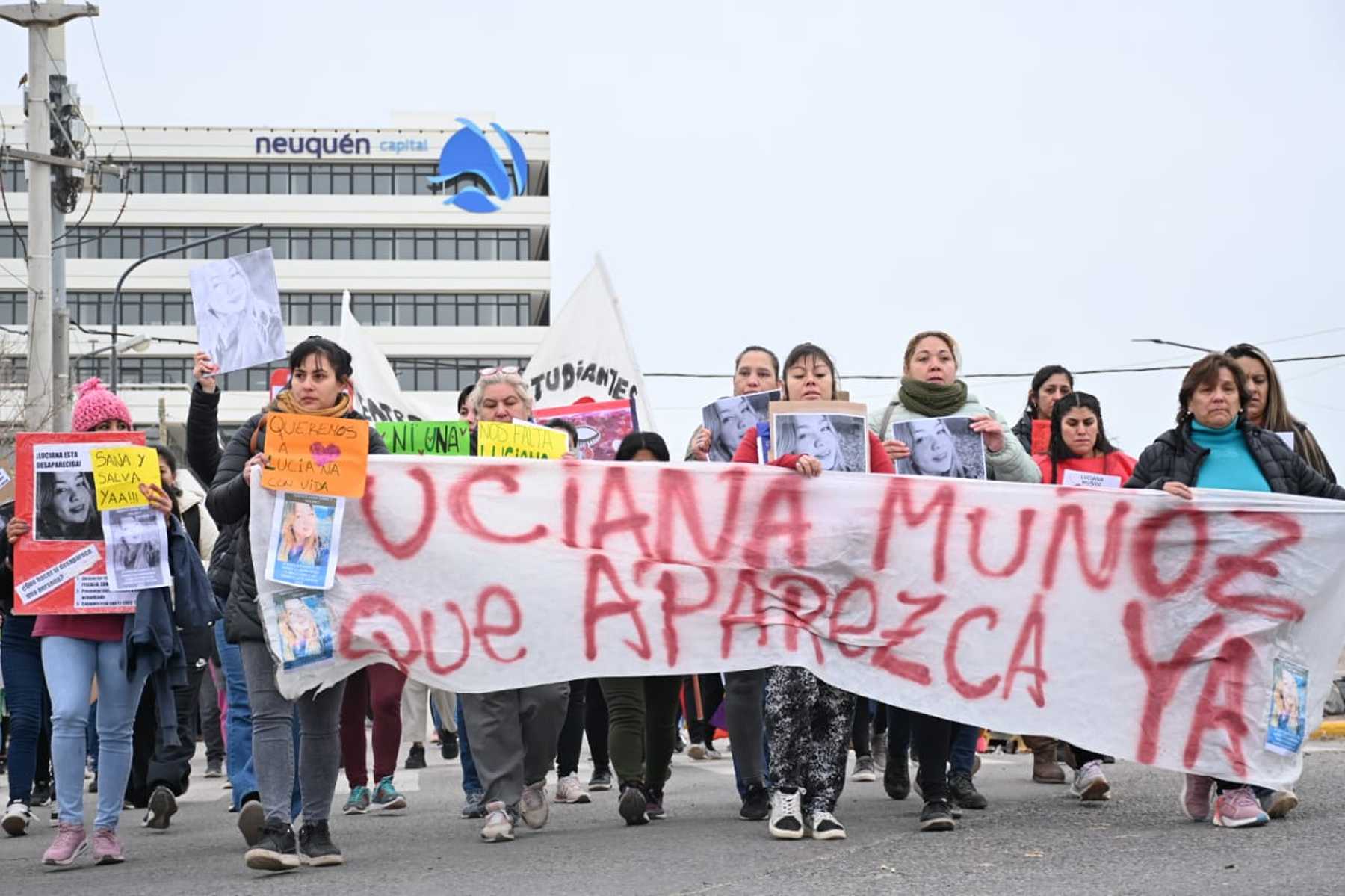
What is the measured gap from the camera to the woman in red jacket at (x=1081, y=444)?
8.72m

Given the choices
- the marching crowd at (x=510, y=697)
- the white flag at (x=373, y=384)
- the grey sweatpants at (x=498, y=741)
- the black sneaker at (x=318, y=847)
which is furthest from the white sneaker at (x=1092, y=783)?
the white flag at (x=373, y=384)

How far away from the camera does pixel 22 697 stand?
27.6 feet

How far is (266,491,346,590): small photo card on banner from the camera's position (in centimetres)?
671

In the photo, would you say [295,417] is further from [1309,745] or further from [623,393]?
[1309,745]

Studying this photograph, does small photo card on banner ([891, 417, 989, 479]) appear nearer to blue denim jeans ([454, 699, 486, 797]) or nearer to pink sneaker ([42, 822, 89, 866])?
blue denim jeans ([454, 699, 486, 797])

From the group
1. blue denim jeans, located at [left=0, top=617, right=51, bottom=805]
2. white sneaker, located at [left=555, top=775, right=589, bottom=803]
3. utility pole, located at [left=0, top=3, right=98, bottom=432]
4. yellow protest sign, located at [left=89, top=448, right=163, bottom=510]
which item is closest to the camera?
yellow protest sign, located at [left=89, top=448, right=163, bottom=510]

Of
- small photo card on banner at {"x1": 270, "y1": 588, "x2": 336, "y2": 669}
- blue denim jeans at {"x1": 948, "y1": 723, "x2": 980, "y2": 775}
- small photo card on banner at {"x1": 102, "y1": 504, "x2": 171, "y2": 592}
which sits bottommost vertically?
blue denim jeans at {"x1": 948, "y1": 723, "x2": 980, "y2": 775}

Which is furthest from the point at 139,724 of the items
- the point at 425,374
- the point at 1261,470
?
the point at 425,374

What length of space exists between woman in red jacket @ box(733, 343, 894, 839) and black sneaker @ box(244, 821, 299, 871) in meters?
1.77

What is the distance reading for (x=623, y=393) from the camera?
12227 mm

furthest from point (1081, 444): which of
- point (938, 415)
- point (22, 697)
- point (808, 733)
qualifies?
point (22, 697)

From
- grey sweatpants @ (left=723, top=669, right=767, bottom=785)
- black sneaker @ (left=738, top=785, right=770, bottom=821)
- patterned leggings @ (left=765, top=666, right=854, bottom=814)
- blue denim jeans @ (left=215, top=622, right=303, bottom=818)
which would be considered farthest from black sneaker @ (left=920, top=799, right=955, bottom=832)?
blue denim jeans @ (left=215, top=622, right=303, bottom=818)

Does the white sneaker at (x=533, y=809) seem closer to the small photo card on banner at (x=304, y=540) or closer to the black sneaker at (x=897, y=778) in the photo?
the small photo card on banner at (x=304, y=540)

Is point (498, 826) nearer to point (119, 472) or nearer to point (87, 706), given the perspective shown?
point (87, 706)
